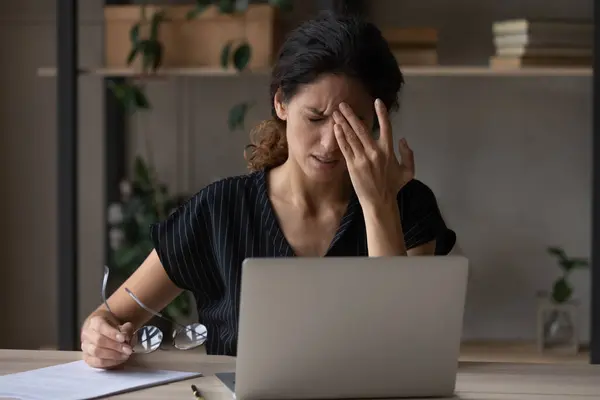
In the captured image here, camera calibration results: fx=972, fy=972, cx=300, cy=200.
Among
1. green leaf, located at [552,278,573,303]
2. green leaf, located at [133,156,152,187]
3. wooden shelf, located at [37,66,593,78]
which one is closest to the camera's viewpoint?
wooden shelf, located at [37,66,593,78]

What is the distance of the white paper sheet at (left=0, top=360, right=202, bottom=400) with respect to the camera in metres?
1.45

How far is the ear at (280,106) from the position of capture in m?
2.04

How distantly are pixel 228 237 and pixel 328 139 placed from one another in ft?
1.04

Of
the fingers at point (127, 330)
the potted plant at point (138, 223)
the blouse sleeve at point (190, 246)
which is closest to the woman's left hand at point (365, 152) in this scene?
the blouse sleeve at point (190, 246)

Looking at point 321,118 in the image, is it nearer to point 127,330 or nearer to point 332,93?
point 332,93

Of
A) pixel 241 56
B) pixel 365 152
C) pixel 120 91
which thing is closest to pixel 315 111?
pixel 365 152

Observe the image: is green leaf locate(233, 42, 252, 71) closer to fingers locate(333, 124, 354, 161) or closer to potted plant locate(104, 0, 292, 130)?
potted plant locate(104, 0, 292, 130)

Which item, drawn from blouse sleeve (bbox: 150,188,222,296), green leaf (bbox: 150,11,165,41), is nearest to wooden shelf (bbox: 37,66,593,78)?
green leaf (bbox: 150,11,165,41)

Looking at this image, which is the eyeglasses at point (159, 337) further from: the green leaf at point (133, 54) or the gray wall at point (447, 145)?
the gray wall at point (447, 145)

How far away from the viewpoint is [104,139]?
3.43 m

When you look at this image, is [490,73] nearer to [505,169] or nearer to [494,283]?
[505,169]

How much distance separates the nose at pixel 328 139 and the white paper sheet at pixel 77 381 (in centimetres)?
54

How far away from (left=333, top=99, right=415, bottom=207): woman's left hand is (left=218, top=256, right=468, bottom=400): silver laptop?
0.52 m

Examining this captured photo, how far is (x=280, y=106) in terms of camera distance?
2.06 m
